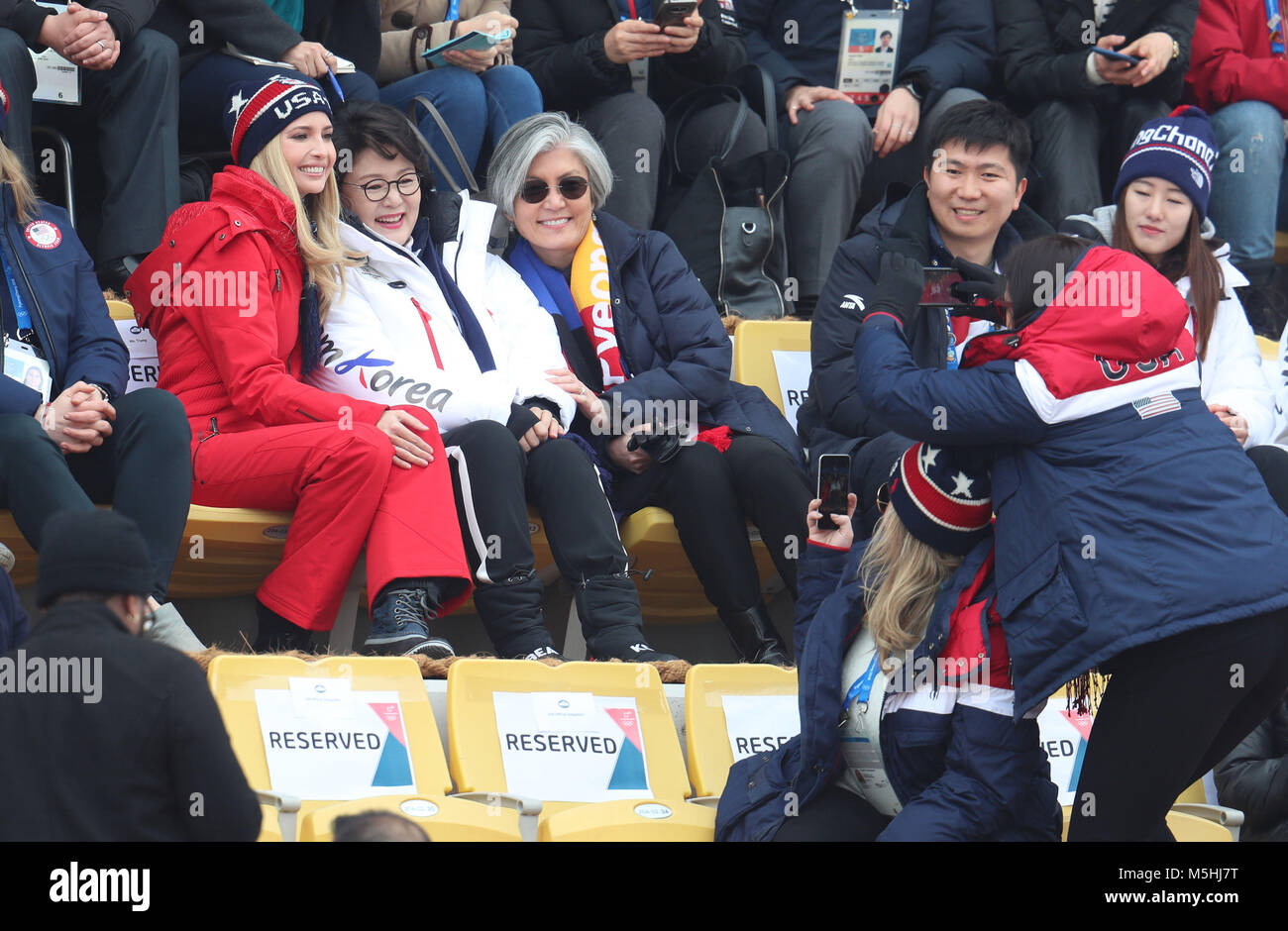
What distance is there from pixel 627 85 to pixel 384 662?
2.91 meters

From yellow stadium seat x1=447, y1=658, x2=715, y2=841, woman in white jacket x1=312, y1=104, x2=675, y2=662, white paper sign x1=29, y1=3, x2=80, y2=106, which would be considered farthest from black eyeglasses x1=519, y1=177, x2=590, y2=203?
yellow stadium seat x1=447, y1=658, x2=715, y2=841

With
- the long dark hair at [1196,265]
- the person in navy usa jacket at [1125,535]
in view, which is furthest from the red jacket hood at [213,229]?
the long dark hair at [1196,265]

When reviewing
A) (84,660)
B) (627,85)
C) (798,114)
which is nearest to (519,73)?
(627,85)

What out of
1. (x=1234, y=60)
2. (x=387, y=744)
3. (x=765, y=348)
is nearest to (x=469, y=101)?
(x=765, y=348)

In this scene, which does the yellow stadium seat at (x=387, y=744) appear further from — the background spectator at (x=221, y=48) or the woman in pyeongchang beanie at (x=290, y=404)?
the background spectator at (x=221, y=48)

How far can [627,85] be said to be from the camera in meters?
5.64

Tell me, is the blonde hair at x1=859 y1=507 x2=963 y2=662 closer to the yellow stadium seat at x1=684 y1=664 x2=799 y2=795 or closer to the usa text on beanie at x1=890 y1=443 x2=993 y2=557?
the usa text on beanie at x1=890 y1=443 x2=993 y2=557

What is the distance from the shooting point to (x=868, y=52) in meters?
5.93

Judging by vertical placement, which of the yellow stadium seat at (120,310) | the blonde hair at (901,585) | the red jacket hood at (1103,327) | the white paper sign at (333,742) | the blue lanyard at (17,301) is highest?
the red jacket hood at (1103,327)

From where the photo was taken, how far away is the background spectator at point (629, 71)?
17.9 feet

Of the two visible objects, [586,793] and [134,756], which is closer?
[134,756]

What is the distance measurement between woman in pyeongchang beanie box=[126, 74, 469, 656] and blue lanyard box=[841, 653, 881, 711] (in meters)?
1.07
